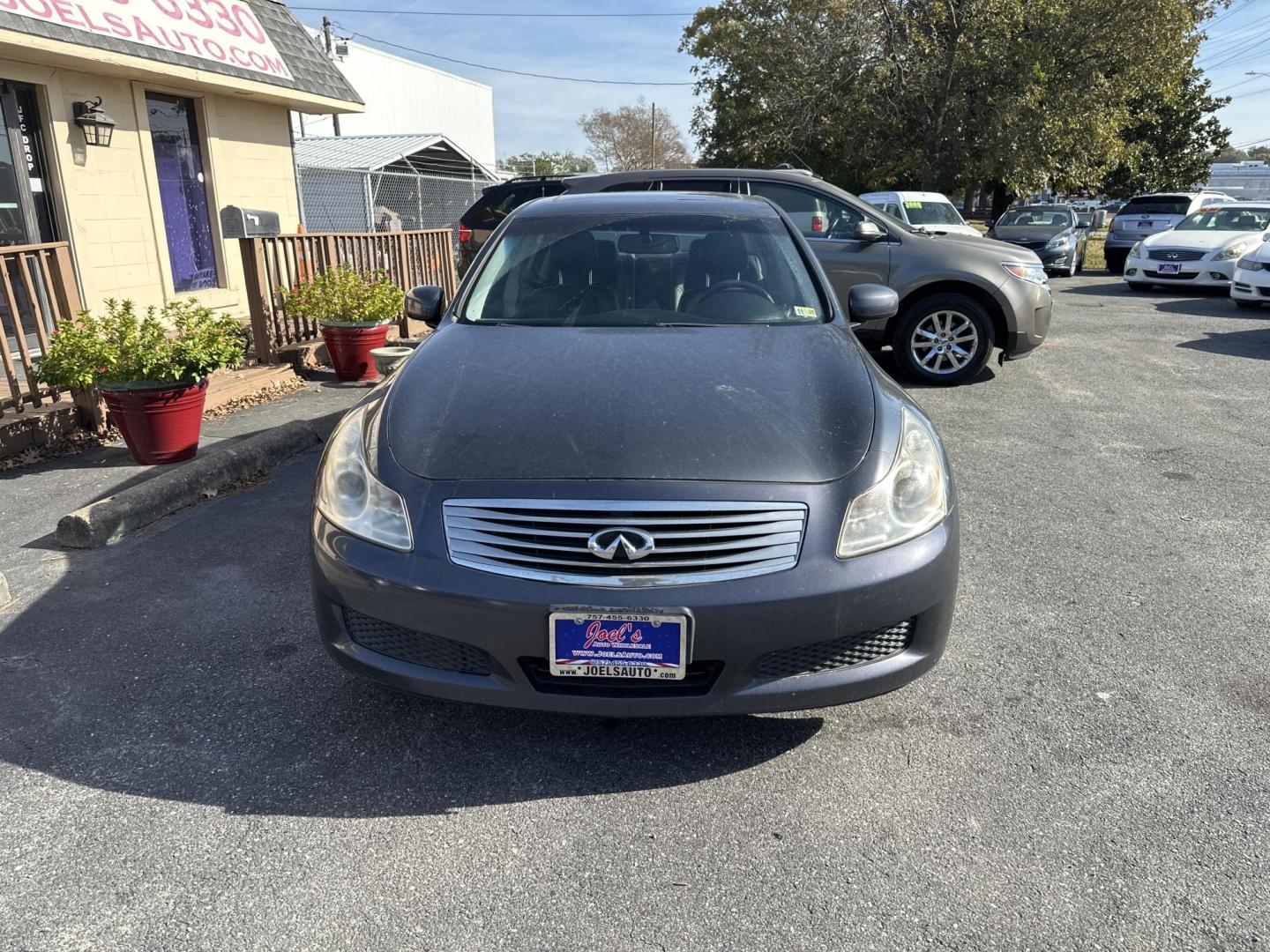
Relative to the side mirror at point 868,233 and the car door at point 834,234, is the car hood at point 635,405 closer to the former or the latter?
the side mirror at point 868,233

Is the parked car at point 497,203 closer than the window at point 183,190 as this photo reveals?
No

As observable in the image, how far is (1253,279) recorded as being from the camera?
468 inches

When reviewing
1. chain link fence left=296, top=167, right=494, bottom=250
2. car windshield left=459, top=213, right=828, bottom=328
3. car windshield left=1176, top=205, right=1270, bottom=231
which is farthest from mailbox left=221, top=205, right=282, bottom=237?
car windshield left=1176, top=205, right=1270, bottom=231

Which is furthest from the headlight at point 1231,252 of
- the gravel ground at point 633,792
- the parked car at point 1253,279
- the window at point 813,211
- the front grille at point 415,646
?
the front grille at point 415,646

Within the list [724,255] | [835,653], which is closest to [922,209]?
[724,255]

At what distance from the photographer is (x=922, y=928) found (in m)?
2.03

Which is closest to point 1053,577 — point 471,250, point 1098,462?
point 1098,462

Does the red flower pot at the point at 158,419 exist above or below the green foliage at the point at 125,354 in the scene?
below

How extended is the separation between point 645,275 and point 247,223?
5.71 meters

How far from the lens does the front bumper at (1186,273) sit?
13812mm

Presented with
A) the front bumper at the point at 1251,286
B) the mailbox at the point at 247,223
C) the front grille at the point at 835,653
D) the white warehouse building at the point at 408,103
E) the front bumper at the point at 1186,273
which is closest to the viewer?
the front grille at the point at 835,653

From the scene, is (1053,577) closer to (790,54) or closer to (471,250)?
(471,250)

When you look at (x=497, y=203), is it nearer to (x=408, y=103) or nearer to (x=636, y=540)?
(x=636, y=540)

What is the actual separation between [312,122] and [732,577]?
3734cm
